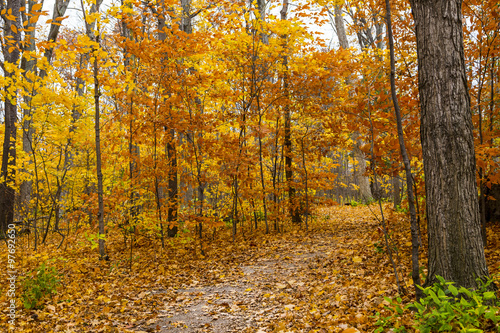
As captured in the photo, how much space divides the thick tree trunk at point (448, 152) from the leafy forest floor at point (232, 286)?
2.54ft

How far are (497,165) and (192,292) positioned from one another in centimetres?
497

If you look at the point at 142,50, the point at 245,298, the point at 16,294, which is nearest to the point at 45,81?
the point at 142,50

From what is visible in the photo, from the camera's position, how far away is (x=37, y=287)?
4707mm

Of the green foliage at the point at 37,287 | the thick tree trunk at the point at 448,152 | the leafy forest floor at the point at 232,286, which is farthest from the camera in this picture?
the green foliage at the point at 37,287

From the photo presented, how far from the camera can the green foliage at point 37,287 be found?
4543 millimetres

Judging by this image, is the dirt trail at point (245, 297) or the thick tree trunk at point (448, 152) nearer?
the thick tree trunk at point (448, 152)

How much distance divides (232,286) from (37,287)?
2.95 metres

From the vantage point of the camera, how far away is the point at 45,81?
7.07 metres

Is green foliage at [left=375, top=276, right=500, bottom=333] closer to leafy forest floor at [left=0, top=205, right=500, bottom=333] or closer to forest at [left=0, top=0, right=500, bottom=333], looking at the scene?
forest at [left=0, top=0, right=500, bottom=333]

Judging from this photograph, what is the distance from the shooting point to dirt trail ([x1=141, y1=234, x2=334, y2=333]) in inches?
152

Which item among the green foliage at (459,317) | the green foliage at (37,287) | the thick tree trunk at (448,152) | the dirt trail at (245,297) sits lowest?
the dirt trail at (245,297)

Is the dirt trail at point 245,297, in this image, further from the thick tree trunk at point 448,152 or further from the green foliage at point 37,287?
the thick tree trunk at point 448,152

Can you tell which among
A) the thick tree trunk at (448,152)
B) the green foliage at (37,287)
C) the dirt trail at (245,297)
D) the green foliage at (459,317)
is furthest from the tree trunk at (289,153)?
the green foliage at (459,317)

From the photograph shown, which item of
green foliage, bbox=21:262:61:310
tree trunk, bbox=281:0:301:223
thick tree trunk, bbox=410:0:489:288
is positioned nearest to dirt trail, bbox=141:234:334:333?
green foliage, bbox=21:262:61:310
